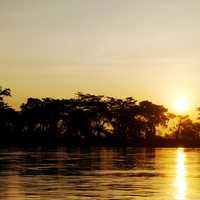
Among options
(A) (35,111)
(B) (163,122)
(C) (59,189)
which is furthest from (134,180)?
(B) (163,122)

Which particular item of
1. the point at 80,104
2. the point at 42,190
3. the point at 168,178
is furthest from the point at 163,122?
the point at 42,190

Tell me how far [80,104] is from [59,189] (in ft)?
418

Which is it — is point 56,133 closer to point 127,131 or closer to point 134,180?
point 127,131

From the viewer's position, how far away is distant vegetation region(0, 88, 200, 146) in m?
147

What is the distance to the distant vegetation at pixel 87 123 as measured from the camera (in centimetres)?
14738

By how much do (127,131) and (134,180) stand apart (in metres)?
119

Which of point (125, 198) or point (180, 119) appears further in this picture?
point (180, 119)

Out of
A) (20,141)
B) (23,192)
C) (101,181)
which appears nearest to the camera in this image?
(23,192)

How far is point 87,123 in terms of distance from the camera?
504ft

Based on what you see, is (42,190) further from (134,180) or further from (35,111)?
(35,111)

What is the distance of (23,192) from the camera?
32.2 m

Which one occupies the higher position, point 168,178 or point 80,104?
point 80,104

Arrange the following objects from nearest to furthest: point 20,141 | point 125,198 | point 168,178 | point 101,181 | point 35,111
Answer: point 125,198 < point 101,181 < point 168,178 < point 20,141 < point 35,111

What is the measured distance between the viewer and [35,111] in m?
152
